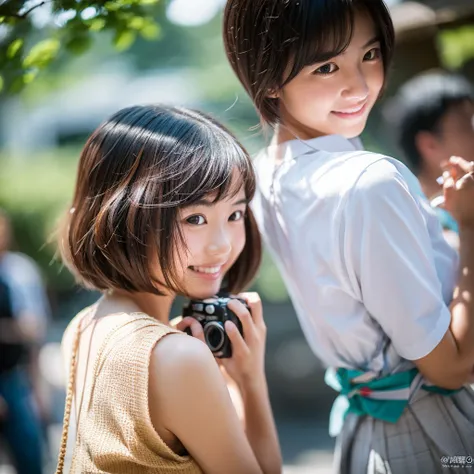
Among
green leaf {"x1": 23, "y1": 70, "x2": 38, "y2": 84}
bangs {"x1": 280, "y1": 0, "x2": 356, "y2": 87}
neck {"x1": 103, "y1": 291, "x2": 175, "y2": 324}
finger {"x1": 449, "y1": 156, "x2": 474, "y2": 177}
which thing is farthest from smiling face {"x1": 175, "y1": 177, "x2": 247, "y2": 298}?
green leaf {"x1": 23, "y1": 70, "x2": 38, "y2": 84}

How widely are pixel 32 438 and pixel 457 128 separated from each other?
3.44 meters

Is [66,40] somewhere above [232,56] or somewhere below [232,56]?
above

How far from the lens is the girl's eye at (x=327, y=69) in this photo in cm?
155

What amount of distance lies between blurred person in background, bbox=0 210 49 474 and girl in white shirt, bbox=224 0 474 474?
3.17 meters

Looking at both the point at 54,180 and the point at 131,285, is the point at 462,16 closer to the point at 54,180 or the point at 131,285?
the point at 131,285

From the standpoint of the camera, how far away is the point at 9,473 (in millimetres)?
5199

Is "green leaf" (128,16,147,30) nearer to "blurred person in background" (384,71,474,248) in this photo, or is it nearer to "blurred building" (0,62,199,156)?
"blurred person in background" (384,71,474,248)

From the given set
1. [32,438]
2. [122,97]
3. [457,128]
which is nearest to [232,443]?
[457,128]

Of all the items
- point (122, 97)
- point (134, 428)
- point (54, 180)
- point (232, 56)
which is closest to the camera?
point (134, 428)

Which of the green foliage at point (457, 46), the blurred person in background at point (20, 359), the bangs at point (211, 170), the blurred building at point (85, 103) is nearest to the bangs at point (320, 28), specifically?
the bangs at point (211, 170)

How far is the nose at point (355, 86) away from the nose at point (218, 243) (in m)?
0.42

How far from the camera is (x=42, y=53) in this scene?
6.45ft

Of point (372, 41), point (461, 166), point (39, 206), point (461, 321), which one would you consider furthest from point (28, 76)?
point (39, 206)

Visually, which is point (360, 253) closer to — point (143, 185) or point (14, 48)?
point (143, 185)
